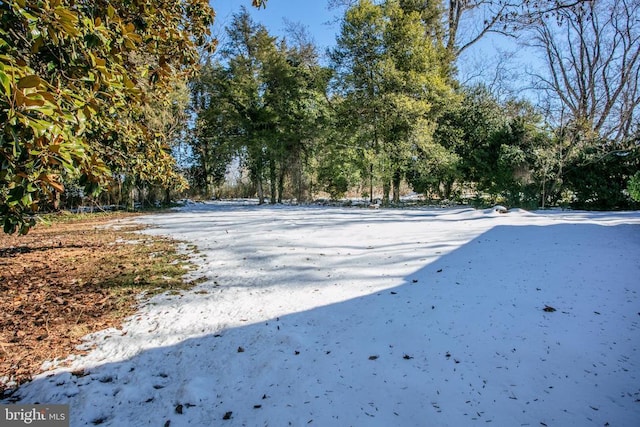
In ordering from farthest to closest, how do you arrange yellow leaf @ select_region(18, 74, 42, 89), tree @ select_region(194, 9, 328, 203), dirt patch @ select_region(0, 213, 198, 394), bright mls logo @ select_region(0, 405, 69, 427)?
1. tree @ select_region(194, 9, 328, 203)
2. dirt patch @ select_region(0, 213, 198, 394)
3. bright mls logo @ select_region(0, 405, 69, 427)
4. yellow leaf @ select_region(18, 74, 42, 89)

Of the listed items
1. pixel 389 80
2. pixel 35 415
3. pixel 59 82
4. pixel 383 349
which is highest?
pixel 389 80

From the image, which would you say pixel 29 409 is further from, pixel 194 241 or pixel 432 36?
pixel 432 36

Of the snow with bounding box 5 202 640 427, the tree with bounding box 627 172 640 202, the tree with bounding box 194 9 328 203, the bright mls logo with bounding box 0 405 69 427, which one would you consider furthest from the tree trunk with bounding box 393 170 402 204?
the bright mls logo with bounding box 0 405 69 427

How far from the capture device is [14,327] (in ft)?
8.71

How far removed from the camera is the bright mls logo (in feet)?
5.71

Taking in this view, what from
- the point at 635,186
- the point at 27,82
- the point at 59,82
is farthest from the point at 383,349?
the point at 635,186

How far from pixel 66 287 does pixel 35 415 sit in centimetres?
221

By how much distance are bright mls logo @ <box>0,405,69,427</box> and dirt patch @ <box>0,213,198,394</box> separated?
0.23 meters

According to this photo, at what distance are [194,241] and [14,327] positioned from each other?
3.49m

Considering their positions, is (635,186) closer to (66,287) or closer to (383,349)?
(383,349)

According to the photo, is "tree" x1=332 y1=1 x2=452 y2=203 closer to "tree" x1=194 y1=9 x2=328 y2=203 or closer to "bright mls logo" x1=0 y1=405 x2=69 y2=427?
"tree" x1=194 y1=9 x2=328 y2=203

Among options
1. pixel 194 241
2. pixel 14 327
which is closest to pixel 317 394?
pixel 14 327

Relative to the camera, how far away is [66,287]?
359 cm

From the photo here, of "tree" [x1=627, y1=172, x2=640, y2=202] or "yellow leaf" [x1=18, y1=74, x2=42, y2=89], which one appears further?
"tree" [x1=627, y1=172, x2=640, y2=202]
